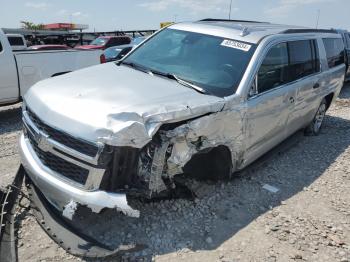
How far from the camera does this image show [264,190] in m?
4.48

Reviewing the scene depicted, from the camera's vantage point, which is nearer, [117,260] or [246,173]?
[117,260]

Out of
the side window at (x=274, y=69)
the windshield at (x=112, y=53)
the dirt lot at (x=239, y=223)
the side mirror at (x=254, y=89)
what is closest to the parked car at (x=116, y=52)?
the windshield at (x=112, y=53)

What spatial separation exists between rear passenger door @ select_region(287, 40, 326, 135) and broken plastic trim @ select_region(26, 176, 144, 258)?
123 inches

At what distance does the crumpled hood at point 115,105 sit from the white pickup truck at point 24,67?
3597 millimetres

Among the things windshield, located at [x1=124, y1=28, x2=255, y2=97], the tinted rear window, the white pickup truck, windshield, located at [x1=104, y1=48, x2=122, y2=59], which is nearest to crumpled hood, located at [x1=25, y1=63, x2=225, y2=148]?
windshield, located at [x1=124, y1=28, x2=255, y2=97]

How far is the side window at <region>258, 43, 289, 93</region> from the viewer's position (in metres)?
4.12

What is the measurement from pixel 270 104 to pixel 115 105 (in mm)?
2055

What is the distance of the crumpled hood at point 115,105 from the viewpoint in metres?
2.75

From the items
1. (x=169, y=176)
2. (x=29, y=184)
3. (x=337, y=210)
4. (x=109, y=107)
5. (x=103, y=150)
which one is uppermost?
(x=109, y=107)

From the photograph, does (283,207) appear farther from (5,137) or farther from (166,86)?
(5,137)

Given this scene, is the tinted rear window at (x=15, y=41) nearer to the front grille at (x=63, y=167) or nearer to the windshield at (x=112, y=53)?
the windshield at (x=112, y=53)

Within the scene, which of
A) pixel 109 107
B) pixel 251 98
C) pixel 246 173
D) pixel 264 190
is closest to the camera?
pixel 109 107

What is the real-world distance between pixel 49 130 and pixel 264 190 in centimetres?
269

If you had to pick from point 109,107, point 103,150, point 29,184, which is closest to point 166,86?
point 109,107
